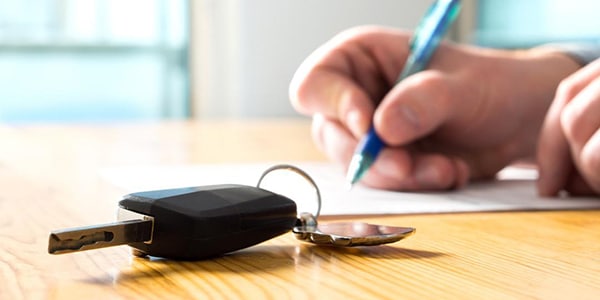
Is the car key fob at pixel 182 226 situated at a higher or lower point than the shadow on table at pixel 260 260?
higher

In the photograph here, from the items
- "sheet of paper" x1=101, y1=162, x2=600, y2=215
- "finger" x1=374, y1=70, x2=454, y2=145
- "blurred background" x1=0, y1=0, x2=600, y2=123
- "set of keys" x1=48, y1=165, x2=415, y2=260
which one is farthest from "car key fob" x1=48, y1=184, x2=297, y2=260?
"blurred background" x1=0, y1=0, x2=600, y2=123

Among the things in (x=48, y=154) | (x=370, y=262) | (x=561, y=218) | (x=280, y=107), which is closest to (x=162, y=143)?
(x=48, y=154)

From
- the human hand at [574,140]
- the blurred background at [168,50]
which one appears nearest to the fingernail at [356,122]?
the human hand at [574,140]

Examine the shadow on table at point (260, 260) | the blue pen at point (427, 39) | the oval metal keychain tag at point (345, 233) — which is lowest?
the shadow on table at point (260, 260)

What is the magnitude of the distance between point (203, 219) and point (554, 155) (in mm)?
356

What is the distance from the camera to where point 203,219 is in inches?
14.5

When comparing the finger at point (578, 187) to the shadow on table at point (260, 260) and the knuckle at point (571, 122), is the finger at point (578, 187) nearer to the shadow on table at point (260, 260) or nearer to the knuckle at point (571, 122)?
the knuckle at point (571, 122)

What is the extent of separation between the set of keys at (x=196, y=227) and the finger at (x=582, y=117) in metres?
0.24

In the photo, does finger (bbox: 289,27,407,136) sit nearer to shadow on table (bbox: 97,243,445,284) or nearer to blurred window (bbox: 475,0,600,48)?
shadow on table (bbox: 97,243,445,284)

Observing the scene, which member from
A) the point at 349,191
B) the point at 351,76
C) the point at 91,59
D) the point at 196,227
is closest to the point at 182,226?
the point at 196,227

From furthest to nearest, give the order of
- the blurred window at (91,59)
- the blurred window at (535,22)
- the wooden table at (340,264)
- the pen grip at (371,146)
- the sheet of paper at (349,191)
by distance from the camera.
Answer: the blurred window at (91,59) < the blurred window at (535,22) < the pen grip at (371,146) < the sheet of paper at (349,191) < the wooden table at (340,264)

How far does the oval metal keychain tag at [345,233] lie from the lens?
1.32 feet

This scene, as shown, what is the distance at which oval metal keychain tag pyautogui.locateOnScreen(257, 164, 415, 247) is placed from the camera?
0.40m

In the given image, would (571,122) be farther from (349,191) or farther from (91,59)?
(91,59)
